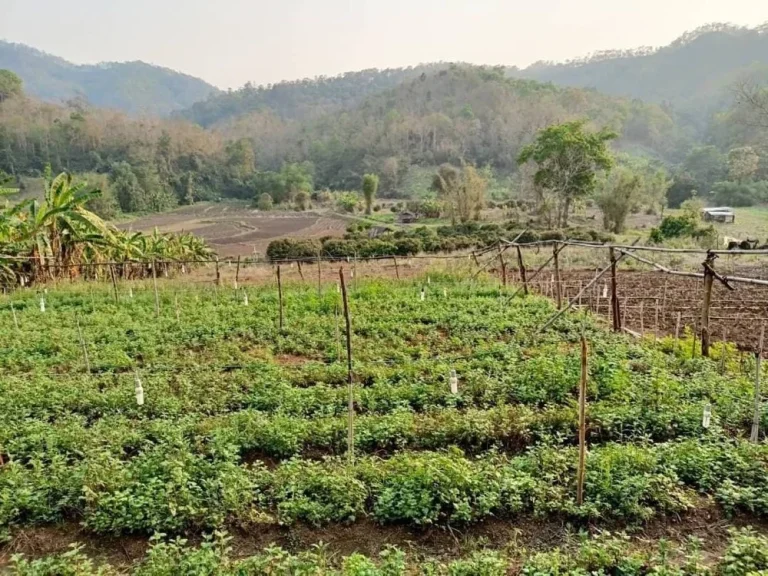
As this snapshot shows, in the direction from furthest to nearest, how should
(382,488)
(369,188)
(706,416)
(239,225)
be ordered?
1. (369,188)
2. (239,225)
3. (706,416)
4. (382,488)

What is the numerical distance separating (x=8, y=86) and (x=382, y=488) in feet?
420

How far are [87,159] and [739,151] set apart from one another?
9459cm

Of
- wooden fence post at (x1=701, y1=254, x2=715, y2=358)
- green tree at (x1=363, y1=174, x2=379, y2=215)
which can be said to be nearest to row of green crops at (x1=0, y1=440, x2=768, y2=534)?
wooden fence post at (x1=701, y1=254, x2=715, y2=358)

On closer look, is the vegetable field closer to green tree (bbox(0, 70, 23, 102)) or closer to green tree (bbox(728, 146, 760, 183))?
green tree (bbox(728, 146, 760, 183))

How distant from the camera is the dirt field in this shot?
42.5 metres

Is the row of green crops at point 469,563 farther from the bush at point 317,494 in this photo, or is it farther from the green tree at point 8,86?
the green tree at point 8,86

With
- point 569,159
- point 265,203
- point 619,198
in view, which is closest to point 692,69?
point 265,203

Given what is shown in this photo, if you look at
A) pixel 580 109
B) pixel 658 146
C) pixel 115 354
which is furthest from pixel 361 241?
pixel 658 146

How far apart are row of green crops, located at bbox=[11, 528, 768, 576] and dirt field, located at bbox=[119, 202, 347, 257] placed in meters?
32.1

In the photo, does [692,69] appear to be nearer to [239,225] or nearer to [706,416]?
[239,225]

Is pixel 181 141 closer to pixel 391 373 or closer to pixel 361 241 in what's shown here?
pixel 361 241

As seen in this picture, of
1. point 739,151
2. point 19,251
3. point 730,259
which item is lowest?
point 730,259

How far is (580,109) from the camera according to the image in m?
109

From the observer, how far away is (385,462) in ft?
18.1
